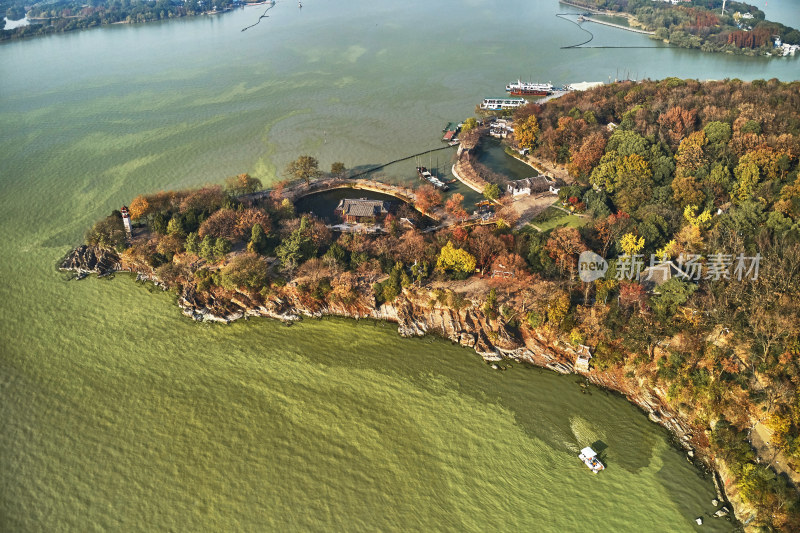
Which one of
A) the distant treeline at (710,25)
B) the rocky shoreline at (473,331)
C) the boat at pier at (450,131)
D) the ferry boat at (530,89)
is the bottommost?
the rocky shoreline at (473,331)

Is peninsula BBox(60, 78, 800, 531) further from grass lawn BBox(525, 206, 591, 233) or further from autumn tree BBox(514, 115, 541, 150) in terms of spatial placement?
autumn tree BBox(514, 115, 541, 150)

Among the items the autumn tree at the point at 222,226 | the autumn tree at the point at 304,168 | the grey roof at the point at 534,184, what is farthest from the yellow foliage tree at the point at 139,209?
the grey roof at the point at 534,184

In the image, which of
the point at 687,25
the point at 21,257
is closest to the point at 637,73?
the point at 687,25

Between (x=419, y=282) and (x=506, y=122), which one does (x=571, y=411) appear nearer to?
(x=419, y=282)

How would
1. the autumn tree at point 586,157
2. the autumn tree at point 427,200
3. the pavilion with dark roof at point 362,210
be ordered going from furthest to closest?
the autumn tree at point 586,157 < the autumn tree at point 427,200 < the pavilion with dark roof at point 362,210

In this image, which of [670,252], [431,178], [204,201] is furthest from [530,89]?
[204,201]

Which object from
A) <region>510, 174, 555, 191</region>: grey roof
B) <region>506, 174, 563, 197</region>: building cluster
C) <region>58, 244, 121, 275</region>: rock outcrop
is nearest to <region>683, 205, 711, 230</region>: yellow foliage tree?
<region>506, 174, 563, 197</region>: building cluster

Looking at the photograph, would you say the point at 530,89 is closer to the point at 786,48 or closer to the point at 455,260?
the point at 455,260
